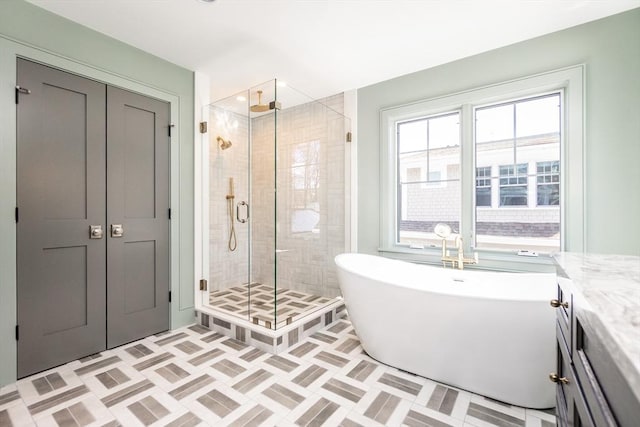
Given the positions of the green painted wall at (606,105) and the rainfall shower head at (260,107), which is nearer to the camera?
the green painted wall at (606,105)

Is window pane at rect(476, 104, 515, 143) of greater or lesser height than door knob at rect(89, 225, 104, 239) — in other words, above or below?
above

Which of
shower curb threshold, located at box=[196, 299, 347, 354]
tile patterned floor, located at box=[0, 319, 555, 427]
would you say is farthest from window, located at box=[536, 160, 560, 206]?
shower curb threshold, located at box=[196, 299, 347, 354]

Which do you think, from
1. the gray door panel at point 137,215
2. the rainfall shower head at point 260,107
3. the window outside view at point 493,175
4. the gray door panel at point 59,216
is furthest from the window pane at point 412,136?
the gray door panel at point 59,216

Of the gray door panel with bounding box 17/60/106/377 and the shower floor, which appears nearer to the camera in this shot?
the gray door panel with bounding box 17/60/106/377

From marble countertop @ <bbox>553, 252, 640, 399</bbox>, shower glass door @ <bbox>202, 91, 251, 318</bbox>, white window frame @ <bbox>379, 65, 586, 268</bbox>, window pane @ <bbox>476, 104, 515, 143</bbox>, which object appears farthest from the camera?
shower glass door @ <bbox>202, 91, 251, 318</bbox>

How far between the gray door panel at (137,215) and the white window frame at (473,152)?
2.22 m

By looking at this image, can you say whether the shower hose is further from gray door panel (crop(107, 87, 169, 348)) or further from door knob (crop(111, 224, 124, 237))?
door knob (crop(111, 224, 124, 237))

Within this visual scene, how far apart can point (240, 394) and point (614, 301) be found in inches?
75.0

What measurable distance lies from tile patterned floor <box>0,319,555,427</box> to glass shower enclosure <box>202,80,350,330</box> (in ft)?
1.71

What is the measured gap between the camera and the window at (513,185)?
2551mm

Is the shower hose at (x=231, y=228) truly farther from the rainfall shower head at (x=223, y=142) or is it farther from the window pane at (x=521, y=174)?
the window pane at (x=521, y=174)

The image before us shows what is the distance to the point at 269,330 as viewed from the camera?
7.97 feet

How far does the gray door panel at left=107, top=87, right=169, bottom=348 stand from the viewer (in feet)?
7.91

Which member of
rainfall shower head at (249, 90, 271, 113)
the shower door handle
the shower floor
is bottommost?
the shower floor
